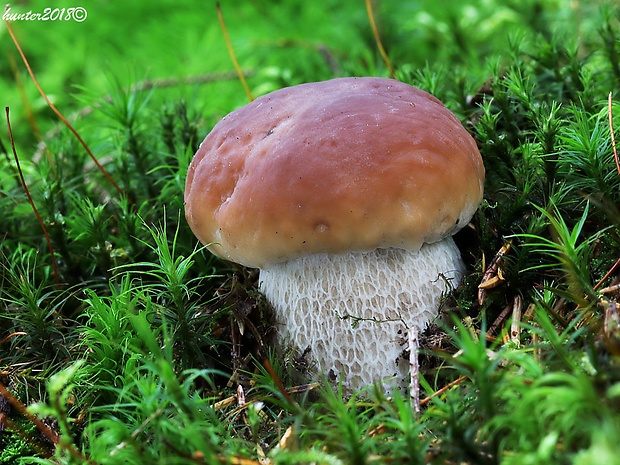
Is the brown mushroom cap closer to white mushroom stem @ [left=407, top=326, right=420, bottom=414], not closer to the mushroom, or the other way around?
the mushroom

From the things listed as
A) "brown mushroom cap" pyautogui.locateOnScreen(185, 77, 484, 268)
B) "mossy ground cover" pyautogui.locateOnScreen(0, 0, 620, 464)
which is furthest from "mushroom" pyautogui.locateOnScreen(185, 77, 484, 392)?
"mossy ground cover" pyautogui.locateOnScreen(0, 0, 620, 464)

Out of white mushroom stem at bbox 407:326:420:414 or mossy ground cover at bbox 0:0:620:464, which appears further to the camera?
white mushroom stem at bbox 407:326:420:414

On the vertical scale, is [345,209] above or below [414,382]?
above

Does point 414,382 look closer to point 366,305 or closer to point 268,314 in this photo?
point 366,305

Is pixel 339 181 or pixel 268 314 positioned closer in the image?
pixel 339 181

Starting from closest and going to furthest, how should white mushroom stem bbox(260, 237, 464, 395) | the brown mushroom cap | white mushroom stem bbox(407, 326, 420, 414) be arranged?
white mushroom stem bbox(407, 326, 420, 414), the brown mushroom cap, white mushroom stem bbox(260, 237, 464, 395)

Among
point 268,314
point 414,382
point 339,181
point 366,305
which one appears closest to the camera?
point 414,382

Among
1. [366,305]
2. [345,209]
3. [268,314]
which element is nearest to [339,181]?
[345,209]
